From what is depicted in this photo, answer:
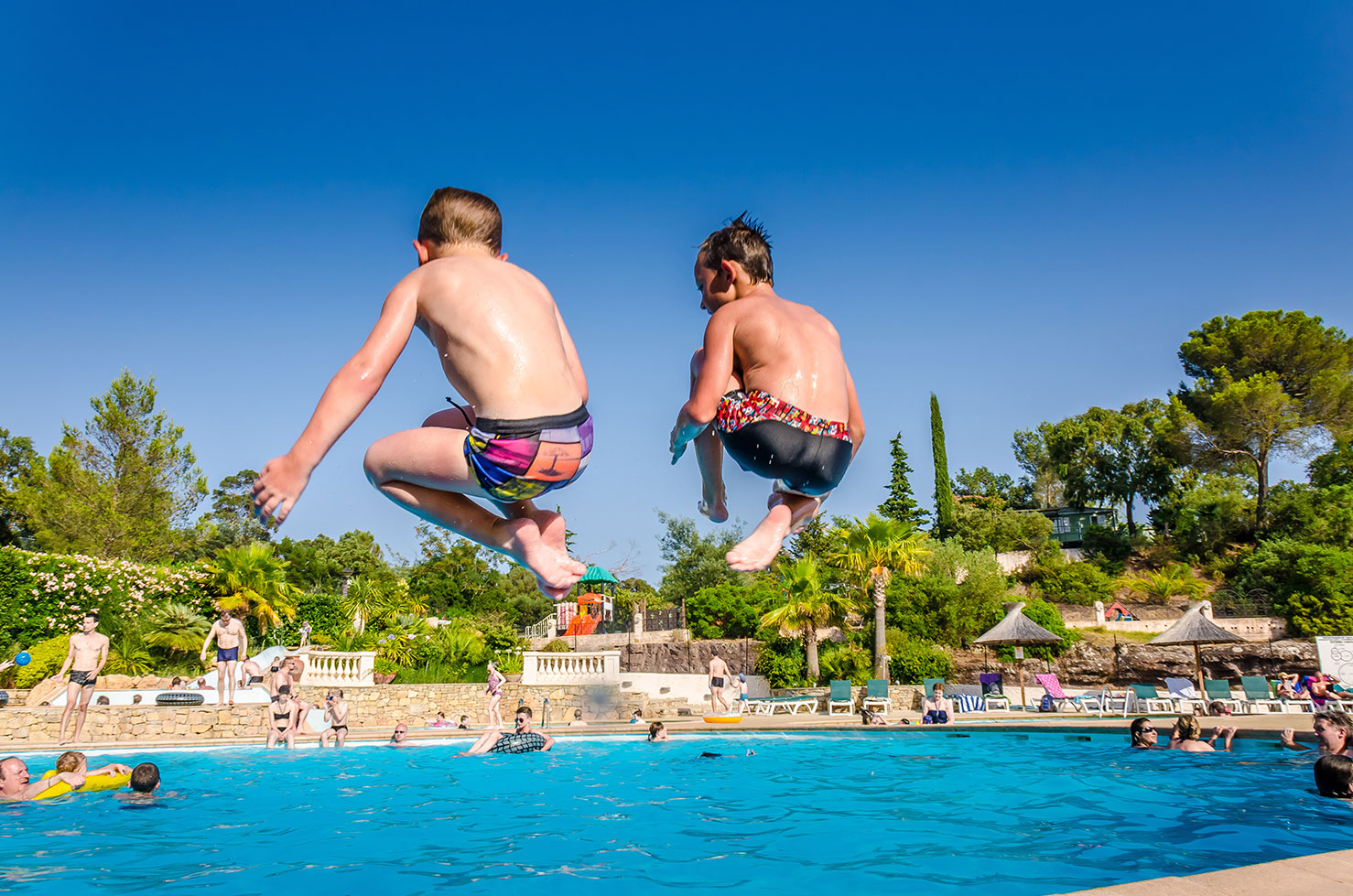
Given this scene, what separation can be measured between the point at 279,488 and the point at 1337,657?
2344cm

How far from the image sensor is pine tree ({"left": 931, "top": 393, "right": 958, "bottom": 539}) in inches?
1992

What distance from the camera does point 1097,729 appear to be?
15289 mm

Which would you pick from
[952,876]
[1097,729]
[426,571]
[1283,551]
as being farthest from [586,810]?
[426,571]

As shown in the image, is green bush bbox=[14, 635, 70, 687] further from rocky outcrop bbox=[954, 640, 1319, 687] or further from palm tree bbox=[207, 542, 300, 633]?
rocky outcrop bbox=[954, 640, 1319, 687]

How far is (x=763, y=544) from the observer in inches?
125

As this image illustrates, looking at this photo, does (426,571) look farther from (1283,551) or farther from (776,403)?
(776,403)

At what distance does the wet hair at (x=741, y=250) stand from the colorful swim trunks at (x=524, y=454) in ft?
3.55

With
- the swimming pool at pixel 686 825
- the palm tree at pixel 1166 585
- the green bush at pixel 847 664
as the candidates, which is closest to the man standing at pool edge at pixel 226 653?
the swimming pool at pixel 686 825

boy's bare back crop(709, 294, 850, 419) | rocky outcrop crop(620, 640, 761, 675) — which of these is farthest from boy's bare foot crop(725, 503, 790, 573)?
Answer: rocky outcrop crop(620, 640, 761, 675)

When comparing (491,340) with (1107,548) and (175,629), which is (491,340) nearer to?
(175,629)

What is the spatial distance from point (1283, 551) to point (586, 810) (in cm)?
3375

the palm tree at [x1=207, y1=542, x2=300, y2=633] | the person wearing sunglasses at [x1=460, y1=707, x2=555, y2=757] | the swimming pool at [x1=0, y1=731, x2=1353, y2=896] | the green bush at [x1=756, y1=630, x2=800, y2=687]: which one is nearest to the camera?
the swimming pool at [x1=0, y1=731, x2=1353, y2=896]

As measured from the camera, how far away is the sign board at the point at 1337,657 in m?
19.0

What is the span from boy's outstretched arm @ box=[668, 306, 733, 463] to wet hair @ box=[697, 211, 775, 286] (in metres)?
0.30
